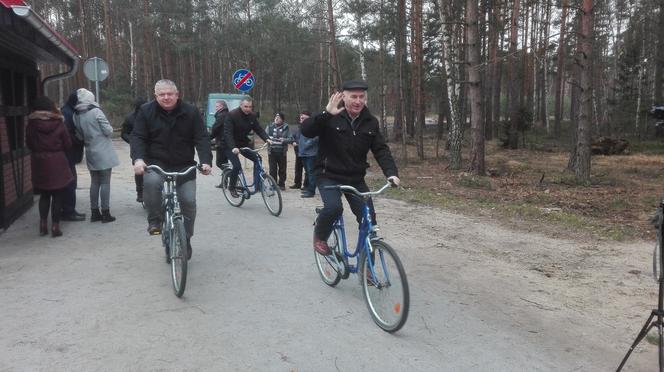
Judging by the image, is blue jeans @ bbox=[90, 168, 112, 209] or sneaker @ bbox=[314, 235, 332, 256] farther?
blue jeans @ bbox=[90, 168, 112, 209]

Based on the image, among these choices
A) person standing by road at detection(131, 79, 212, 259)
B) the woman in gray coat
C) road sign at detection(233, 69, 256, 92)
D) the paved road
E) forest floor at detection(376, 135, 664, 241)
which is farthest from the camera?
road sign at detection(233, 69, 256, 92)

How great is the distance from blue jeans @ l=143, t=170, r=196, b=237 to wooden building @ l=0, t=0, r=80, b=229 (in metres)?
1.94

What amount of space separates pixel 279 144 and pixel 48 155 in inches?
196

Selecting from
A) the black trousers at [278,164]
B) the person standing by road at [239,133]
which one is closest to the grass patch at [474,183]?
the black trousers at [278,164]

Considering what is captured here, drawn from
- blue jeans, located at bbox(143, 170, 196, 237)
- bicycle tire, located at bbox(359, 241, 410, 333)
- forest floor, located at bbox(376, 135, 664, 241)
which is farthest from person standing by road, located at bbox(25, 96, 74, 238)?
forest floor, located at bbox(376, 135, 664, 241)

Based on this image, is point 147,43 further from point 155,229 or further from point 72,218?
point 155,229

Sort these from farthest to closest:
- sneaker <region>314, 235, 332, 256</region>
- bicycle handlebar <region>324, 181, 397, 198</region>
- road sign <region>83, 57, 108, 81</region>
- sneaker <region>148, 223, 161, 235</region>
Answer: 1. road sign <region>83, 57, 108, 81</region>
2. sneaker <region>148, 223, 161, 235</region>
3. sneaker <region>314, 235, 332, 256</region>
4. bicycle handlebar <region>324, 181, 397, 198</region>

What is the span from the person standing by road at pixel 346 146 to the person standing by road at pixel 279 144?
20.4 feet

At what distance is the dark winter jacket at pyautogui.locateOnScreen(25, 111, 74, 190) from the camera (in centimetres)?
650

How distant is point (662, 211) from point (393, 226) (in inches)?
192

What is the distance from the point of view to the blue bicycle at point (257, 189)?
8.44m

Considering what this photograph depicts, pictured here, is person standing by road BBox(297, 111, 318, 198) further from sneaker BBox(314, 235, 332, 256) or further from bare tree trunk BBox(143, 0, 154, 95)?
→ bare tree trunk BBox(143, 0, 154, 95)

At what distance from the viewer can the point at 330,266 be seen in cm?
493

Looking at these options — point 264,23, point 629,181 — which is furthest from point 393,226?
point 264,23
